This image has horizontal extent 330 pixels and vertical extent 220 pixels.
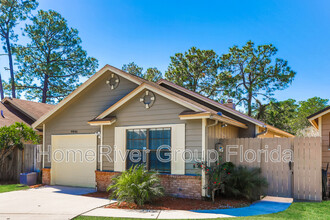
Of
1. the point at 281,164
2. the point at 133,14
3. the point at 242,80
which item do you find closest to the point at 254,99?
the point at 242,80

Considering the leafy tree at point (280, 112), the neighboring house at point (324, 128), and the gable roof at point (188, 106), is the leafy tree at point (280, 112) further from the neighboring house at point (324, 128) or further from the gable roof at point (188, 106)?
the gable roof at point (188, 106)

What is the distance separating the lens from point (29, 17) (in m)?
27.9

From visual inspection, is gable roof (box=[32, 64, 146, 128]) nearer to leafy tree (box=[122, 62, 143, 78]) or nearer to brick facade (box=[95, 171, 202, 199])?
brick facade (box=[95, 171, 202, 199])

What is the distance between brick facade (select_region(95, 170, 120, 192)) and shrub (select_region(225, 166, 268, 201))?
4.26m

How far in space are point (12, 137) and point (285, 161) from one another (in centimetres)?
1149

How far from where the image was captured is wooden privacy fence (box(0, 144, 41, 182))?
1382cm

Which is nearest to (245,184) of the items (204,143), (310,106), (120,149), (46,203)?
(204,143)

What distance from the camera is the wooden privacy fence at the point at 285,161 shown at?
9008mm

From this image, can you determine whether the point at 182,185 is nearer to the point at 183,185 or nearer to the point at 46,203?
the point at 183,185

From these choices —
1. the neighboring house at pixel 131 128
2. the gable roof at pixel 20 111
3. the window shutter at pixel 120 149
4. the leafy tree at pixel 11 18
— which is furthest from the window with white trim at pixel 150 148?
the leafy tree at pixel 11 18

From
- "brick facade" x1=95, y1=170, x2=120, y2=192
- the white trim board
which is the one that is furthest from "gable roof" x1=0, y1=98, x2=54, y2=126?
the white trim board

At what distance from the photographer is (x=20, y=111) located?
63.8 feet

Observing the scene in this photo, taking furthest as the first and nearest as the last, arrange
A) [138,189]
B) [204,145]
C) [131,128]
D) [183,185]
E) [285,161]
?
[131,128] → [285,161] → [183,185] → [204,145] → [138,189]

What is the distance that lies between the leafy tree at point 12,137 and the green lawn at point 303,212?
8048 mm
